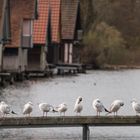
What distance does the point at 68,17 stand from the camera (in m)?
78.1

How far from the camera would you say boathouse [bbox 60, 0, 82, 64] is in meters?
76.0

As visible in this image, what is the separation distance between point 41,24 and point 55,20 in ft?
15.2

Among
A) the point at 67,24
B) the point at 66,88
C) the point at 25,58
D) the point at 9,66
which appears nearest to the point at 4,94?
the point at 66,88

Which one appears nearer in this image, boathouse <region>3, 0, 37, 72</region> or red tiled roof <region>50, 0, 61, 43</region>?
boathouse <region>3, 0, 37, 72</region>

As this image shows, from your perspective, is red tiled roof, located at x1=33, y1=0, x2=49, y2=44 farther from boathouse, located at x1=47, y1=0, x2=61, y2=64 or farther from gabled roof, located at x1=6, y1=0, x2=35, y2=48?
gabled roof, located at x1=6, y1=0, x2=35, y2=48

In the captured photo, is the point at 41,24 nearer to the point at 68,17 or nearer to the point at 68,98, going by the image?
the point at 68,17

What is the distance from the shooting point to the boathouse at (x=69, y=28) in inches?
2992

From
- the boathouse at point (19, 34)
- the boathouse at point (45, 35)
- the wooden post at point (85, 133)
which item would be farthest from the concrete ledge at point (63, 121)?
the boathouse at point (45, 35)

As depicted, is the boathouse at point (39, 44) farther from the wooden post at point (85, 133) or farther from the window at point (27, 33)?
the wooden post at point (85, 133)

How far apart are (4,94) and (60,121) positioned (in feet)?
67.8

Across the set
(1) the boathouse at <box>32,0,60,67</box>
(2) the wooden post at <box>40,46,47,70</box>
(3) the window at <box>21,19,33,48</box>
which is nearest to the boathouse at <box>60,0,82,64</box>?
(1) the boathouse at <box>32,0,60,67</box>

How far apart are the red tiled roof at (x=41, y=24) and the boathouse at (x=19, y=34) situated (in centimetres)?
305

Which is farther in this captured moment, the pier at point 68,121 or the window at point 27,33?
the window at point 27,33

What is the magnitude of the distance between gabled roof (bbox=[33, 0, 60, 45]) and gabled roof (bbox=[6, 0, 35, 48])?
4135 millimetres
